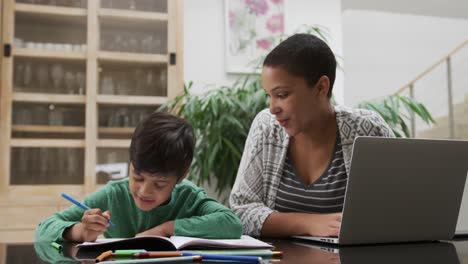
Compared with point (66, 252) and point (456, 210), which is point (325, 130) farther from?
point (66, 252)

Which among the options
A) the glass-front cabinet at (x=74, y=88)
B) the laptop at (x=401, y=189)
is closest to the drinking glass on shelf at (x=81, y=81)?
the glass-front cabinet at (x=74, y=88)

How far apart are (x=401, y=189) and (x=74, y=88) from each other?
2.36m

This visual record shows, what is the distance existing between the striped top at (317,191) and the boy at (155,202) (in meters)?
0.25

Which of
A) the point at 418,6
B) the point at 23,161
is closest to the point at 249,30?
the point at 23,161

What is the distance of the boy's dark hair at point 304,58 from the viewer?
4.31ft

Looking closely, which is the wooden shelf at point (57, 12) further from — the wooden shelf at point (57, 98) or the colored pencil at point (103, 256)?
the colored pencil at point (103, 256)

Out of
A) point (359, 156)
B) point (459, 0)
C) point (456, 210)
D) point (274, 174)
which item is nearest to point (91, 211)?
point (359, 156)

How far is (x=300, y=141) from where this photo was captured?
1.44 metres

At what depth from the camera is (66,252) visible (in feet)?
2.81

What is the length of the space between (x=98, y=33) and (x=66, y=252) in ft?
7.55

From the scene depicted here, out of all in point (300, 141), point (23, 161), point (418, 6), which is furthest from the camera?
point (418, 6)

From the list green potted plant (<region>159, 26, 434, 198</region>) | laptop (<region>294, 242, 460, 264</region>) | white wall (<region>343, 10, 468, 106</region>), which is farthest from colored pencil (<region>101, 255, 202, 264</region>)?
white wall (<region>343, 10, 468, 106</region>)

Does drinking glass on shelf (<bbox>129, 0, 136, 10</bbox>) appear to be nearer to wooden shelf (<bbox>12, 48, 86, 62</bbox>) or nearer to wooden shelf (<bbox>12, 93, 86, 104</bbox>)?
wooden shelf (<bbox>12, 48, 86, 62</bbox>)

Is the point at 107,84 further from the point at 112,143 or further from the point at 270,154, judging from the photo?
the point at 270,154
